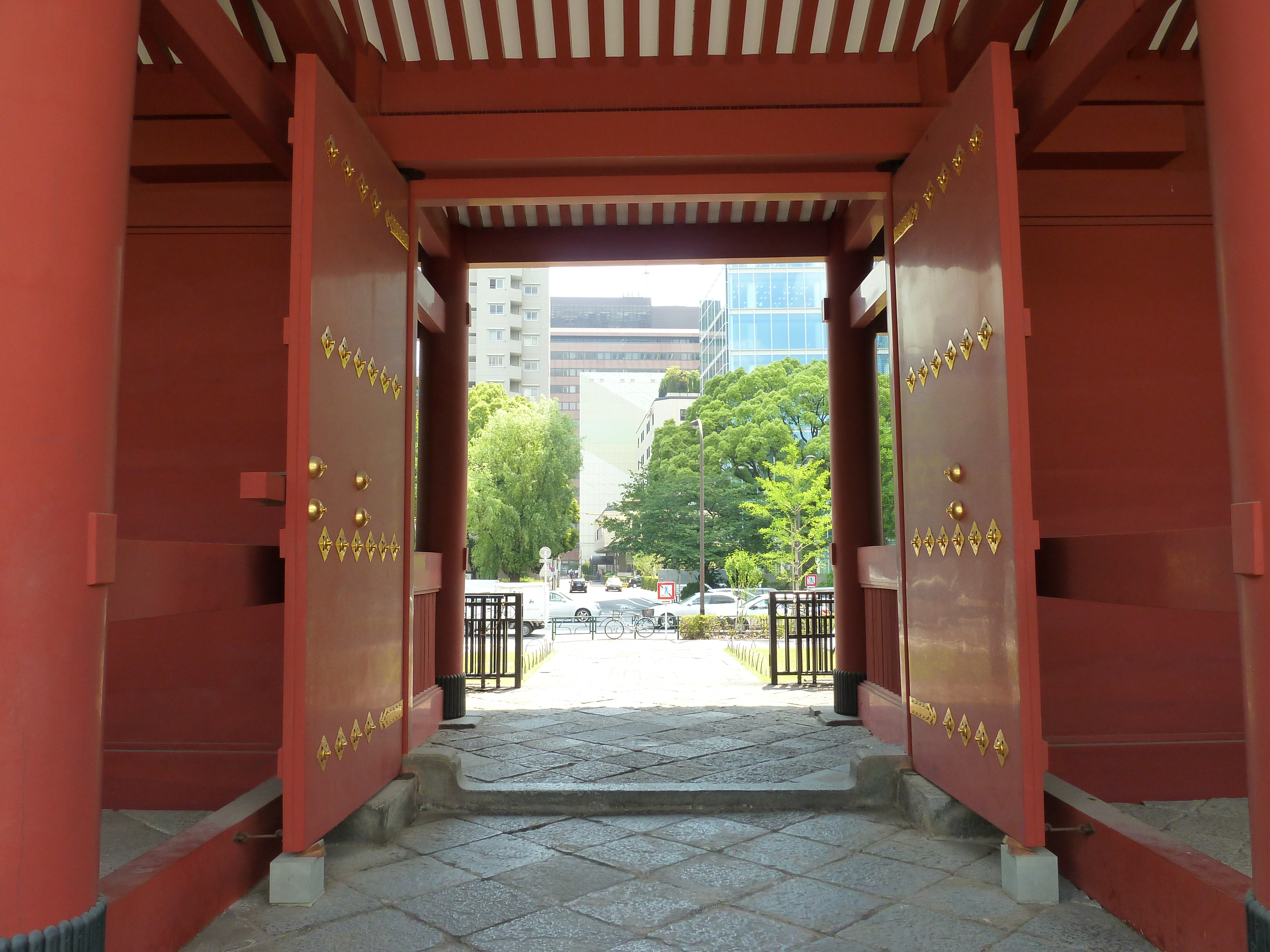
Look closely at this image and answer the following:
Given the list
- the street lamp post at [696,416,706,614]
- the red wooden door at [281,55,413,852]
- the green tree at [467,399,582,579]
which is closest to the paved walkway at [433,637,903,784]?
the red wooden door at [281,55,413,852]

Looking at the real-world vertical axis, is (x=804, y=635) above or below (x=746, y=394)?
below

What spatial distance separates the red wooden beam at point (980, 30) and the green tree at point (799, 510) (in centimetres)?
1502

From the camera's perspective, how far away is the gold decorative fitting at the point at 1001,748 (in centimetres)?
269

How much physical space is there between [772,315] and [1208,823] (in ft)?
118

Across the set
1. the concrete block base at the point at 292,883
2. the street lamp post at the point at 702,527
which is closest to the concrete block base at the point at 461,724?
the concrete block base at the point at 292,883

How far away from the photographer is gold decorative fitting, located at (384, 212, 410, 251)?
3.50 metres

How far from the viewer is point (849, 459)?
5371mm

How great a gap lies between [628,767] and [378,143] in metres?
2.85

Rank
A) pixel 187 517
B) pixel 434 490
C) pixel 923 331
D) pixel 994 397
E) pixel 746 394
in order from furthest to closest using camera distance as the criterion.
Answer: pixel 746 394 → pixel 434 490 → pixel 187 517 → pixel 923 331 → pixel 994 397

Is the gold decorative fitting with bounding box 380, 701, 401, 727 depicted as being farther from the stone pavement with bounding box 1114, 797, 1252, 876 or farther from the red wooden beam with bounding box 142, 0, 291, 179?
the stone pavement with bounding box 1114, 797, 1252, 876

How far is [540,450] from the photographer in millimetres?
24797

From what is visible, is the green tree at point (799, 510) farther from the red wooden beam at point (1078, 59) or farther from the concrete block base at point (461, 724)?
the red wooden beam at point (1078, 59)

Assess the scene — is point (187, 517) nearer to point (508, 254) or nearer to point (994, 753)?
point (508, 254)

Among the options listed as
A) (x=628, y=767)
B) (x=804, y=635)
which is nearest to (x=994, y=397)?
(x=628, y=767)
